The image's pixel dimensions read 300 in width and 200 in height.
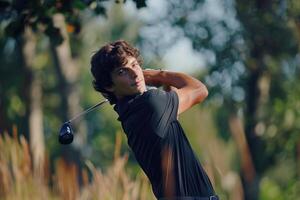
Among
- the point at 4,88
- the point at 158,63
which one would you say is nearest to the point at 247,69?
the point at 158,63

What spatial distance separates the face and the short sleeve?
0.14m

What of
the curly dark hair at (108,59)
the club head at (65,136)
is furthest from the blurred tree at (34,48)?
the curly dark hair at (108,59)

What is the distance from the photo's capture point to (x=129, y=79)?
6.13 metres

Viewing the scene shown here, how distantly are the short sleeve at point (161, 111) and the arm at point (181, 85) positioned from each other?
0.11m

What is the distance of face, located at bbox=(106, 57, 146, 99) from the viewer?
20.0ft

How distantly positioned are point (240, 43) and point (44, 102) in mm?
16360

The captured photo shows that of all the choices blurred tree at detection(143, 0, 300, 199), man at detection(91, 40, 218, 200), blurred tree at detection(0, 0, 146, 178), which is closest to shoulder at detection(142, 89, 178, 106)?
man at detection(91, 40, 218, 200)

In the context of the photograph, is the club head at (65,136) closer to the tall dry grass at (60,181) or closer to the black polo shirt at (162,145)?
the black polo shirt at (162,145)

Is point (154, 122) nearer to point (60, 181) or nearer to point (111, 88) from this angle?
point (111, 88)

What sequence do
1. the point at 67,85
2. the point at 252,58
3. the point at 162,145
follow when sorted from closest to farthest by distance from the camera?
1. the point at 162,145
2. the point at 252,58
3. the point at 67,85

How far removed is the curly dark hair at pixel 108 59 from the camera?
20.3 feet

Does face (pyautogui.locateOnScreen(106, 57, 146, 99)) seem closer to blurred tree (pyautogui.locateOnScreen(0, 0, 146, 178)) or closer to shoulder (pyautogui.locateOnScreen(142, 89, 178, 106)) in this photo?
shoulder (pyautogui.locateOnScreen(142, 89, 178, 106))

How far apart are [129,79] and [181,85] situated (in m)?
0.40

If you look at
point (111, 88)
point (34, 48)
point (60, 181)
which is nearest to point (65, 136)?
point (111, 88)
